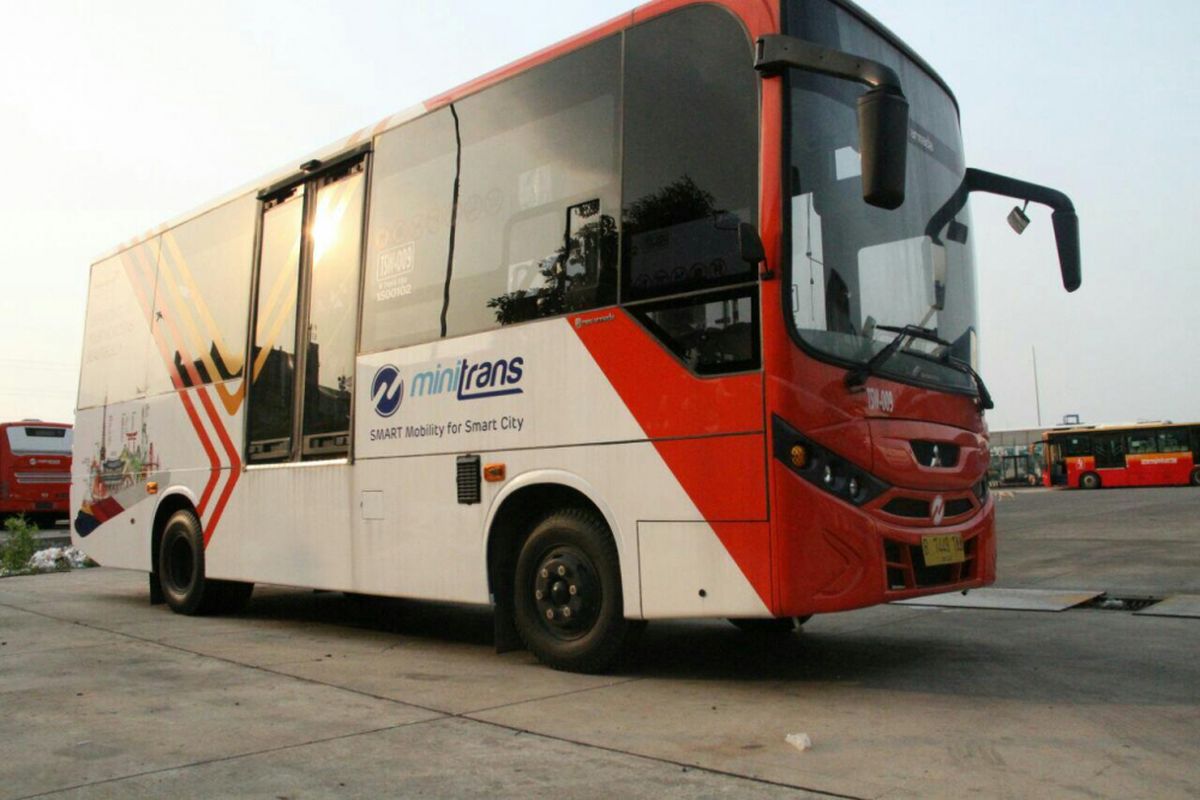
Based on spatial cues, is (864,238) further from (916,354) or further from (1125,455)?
(1125,455)

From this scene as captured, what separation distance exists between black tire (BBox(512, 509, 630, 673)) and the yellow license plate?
1.61m

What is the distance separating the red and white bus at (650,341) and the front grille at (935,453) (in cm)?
3

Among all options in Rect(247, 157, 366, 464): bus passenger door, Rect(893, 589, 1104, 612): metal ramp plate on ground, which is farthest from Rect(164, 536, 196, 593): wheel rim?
Rect(893, 589, 1104, 612): metal ramp plate on ground

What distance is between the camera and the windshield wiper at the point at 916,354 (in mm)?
5102

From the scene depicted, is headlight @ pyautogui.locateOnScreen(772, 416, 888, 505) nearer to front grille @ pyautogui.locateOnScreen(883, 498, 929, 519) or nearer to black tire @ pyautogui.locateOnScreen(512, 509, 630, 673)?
front grille @ pyautogui.locateOnScreen(883, 498, 929, 519)

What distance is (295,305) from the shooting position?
8328 millimetres

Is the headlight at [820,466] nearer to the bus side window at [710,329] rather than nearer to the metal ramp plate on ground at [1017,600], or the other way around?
the bus side window at [710,329]

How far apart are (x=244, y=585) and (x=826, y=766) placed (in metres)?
7.18

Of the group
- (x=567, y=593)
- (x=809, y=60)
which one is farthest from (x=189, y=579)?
(x=809, y=60)

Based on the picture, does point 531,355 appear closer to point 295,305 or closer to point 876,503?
point 876,503

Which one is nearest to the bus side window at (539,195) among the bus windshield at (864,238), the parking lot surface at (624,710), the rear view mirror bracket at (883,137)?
the bus windshield at (864,238)

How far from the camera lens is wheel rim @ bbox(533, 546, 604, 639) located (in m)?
5.72

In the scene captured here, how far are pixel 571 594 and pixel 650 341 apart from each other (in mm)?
1507

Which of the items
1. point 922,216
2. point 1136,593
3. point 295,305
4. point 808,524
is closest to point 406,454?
point 295,305
